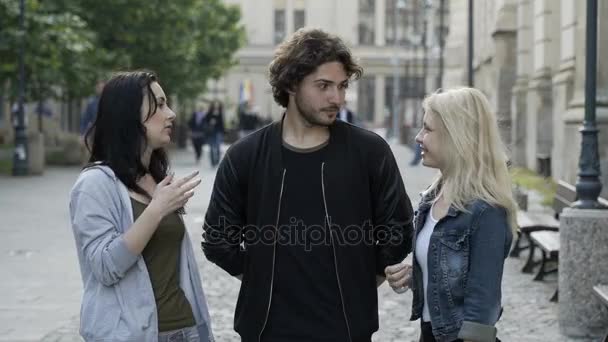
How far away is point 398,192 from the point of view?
416 centimetres

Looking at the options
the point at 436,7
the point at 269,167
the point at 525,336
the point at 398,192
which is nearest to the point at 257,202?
the point at 269,167

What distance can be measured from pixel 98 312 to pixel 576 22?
1633 centimetres

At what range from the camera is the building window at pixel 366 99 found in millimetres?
102312

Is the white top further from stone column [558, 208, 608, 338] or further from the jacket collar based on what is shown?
stone column [558, 208, 608, 338]

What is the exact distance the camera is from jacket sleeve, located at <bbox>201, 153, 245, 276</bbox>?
4.19 metres

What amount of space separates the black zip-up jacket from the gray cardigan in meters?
0.32

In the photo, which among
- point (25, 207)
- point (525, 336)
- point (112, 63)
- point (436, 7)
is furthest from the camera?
point (436, 7)

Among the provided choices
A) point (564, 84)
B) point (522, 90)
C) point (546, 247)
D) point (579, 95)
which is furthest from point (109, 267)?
point (522, 90)

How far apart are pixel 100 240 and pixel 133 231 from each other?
0.13 meters

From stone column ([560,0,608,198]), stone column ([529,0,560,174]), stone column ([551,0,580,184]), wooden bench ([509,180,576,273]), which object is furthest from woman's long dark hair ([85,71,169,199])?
stone column ([529,0,560,174])

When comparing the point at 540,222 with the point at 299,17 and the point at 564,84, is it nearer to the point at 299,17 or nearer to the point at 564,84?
the point at 564,84

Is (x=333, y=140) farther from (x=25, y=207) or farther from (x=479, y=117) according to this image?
(x=25, y=207)

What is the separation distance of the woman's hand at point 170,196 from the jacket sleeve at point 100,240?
0.16m

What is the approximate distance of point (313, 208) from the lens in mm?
4047
